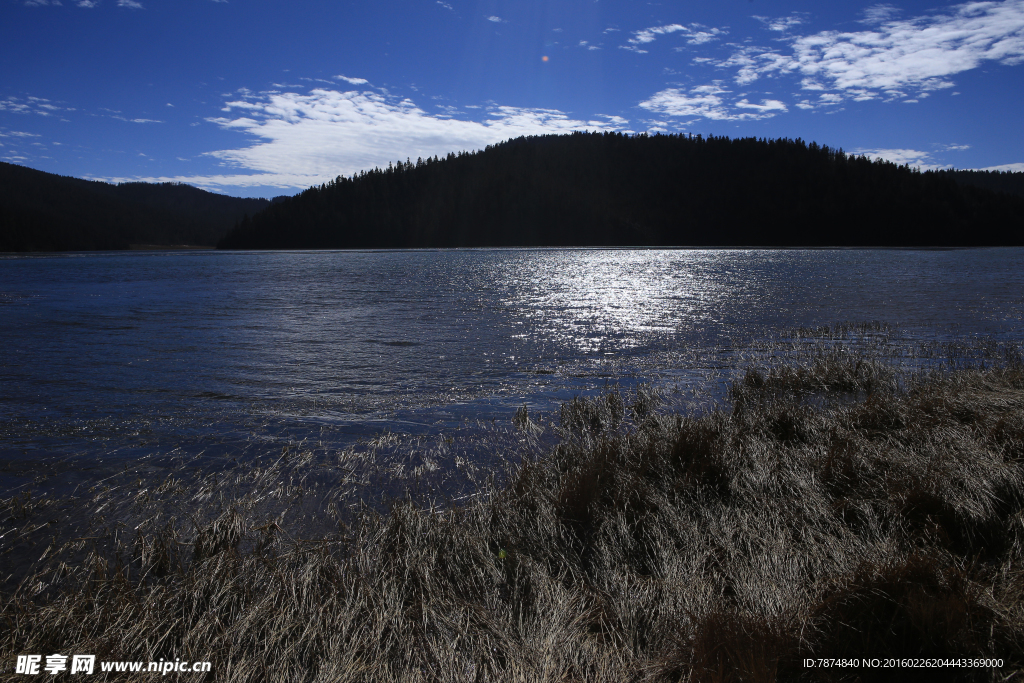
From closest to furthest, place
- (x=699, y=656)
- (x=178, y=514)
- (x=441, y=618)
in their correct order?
(x=699, y=656)
(x=441, y=618)
(x=178, y=514)

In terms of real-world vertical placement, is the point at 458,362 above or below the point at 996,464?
below

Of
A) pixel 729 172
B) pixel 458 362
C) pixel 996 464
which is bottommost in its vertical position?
pixel 458 362

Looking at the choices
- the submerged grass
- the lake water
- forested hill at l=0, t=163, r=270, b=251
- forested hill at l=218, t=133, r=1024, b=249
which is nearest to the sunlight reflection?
the lake water

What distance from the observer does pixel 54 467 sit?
639 cm

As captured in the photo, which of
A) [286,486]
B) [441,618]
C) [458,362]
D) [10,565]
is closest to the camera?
[441,618]

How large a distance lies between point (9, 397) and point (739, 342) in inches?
628

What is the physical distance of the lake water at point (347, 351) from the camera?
8.08 meters

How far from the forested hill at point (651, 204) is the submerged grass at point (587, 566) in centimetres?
15290

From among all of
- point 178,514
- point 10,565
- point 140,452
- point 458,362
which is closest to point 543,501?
point 178,514

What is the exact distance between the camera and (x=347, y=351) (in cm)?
1416

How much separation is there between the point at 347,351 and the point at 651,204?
162 meters

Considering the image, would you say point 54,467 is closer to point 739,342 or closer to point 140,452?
point 140,452

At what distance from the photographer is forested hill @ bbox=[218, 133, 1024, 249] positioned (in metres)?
142

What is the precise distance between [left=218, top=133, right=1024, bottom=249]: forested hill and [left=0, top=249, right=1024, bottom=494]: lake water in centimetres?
12924
